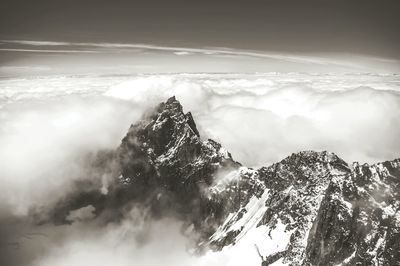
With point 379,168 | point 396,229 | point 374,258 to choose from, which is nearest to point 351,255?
point 374,258

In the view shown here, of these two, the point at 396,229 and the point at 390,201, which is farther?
the point at 390,201

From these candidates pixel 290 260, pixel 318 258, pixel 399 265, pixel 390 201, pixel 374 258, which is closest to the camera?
pixel 399 265

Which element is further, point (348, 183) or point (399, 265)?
point (348, 183)

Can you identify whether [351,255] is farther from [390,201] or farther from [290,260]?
[290,260]

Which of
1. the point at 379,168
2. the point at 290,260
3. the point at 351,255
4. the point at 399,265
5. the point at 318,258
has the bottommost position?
the point at 290,260

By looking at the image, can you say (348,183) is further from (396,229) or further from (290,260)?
(290,260)

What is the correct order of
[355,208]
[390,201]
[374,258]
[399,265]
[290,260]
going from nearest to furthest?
[399,265] → [374,258] → [390,201] → [355,208] → [290,260]

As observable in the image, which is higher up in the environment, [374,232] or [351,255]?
[374,232]

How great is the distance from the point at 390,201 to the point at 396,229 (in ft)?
51.9

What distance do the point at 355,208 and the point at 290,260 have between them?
2351 inches

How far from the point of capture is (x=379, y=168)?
156 metres

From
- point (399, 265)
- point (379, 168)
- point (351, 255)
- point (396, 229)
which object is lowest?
point (351, 255)

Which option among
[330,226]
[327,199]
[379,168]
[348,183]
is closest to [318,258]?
[330,226]

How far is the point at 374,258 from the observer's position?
135 meters
